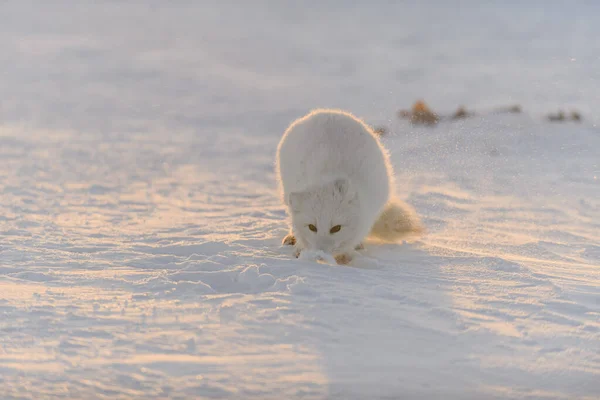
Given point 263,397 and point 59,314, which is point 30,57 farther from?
point 263,397

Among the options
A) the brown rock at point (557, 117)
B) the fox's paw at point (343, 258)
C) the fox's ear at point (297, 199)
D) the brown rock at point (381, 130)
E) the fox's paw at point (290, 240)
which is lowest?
the fox's paw at point (343, 258)

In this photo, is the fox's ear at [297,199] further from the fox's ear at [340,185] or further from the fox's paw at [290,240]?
the fox's paw at [290,240]

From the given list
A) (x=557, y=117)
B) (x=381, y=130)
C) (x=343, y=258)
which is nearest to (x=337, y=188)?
(x=343, y=258)

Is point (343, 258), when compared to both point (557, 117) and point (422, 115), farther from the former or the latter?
point (422, 115)

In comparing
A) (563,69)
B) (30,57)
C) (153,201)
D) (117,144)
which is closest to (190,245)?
(153,201)

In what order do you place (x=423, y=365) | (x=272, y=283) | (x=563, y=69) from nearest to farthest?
(x=423, y=365) < (x=272, y=283) < (x=563, y=69)

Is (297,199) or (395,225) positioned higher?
(297,199)

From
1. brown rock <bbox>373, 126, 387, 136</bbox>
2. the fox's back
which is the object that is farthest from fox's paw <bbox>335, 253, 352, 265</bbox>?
brown rock <bbox>373, 126, 387, 136</bbox>

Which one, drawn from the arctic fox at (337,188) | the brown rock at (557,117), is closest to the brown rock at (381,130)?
the brown rock at (557,117)
